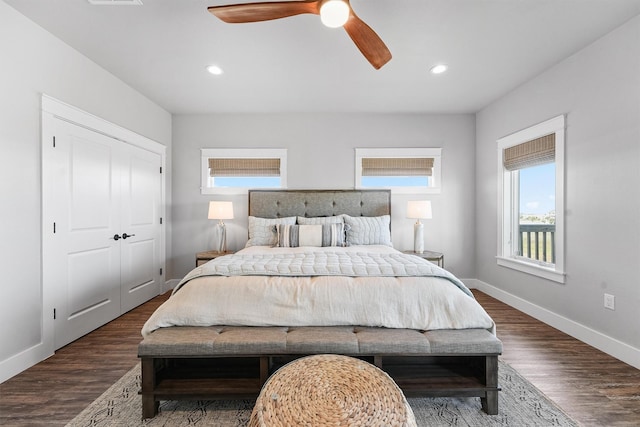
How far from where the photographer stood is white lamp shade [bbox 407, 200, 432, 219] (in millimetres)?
3842

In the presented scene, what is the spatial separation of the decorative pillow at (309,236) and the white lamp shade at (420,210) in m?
1.08

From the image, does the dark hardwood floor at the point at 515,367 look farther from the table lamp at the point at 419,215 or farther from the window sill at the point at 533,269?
the table lamp at the point at 419,215

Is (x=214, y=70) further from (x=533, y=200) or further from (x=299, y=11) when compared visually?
(x=533, y=200)

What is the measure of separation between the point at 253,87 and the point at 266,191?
143cm

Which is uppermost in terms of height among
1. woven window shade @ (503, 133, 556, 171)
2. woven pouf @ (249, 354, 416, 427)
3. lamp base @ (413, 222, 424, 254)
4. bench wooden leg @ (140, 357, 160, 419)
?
woven window shade @ (503, 133, 556, 171)

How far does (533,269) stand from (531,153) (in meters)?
1.28

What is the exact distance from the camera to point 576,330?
8.67ft

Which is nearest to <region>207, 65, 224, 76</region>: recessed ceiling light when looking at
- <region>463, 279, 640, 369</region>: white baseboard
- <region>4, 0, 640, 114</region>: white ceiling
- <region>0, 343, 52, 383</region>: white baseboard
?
<region>4, 0, 640, 114</region>: white ceiling

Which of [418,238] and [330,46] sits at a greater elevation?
[330,46]

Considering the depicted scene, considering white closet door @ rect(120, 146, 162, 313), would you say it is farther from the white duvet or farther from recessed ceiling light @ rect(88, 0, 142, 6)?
the white duvet

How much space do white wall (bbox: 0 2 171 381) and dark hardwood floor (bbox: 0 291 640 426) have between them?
306 mm

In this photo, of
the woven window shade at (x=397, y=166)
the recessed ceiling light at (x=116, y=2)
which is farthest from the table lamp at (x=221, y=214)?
the recessed ceiling light at (x=116, y=2)

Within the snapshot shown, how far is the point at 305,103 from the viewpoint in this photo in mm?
3824

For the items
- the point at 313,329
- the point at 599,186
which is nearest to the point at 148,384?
the point at 313,329
